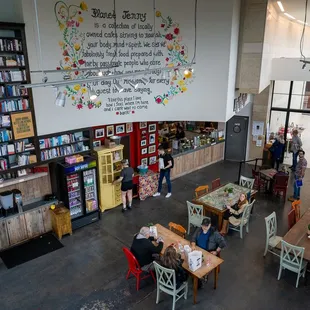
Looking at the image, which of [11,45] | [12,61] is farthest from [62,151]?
Result: [11,45]

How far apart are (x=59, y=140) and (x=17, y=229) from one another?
2.25 metres

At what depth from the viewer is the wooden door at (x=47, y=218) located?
7.52 meters

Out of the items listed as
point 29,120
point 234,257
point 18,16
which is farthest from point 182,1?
point 234,257

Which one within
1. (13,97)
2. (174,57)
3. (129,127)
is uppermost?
(174,57)

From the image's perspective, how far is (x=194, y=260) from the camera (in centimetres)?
517

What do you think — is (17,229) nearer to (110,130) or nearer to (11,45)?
(110,130)

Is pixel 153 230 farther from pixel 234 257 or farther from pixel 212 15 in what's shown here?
pixel 212 15

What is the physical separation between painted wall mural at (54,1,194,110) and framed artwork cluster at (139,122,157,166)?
57.9 inches

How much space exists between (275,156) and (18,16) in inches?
376

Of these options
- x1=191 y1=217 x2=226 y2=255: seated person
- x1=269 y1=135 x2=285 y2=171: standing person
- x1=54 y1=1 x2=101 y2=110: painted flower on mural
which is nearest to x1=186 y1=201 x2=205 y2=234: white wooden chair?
x1=191 y1=217 x2=226 y2=255: seated person

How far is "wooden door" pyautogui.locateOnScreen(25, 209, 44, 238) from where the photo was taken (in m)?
7.30

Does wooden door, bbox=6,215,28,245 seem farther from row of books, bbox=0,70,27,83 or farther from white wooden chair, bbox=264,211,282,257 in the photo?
white wooden chair, bbox=264,211,282,257

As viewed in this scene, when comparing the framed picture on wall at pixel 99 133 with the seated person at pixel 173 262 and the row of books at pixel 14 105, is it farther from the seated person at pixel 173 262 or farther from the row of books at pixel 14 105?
the seated person at pixel 173 262

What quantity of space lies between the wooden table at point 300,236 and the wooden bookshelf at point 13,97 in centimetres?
567
